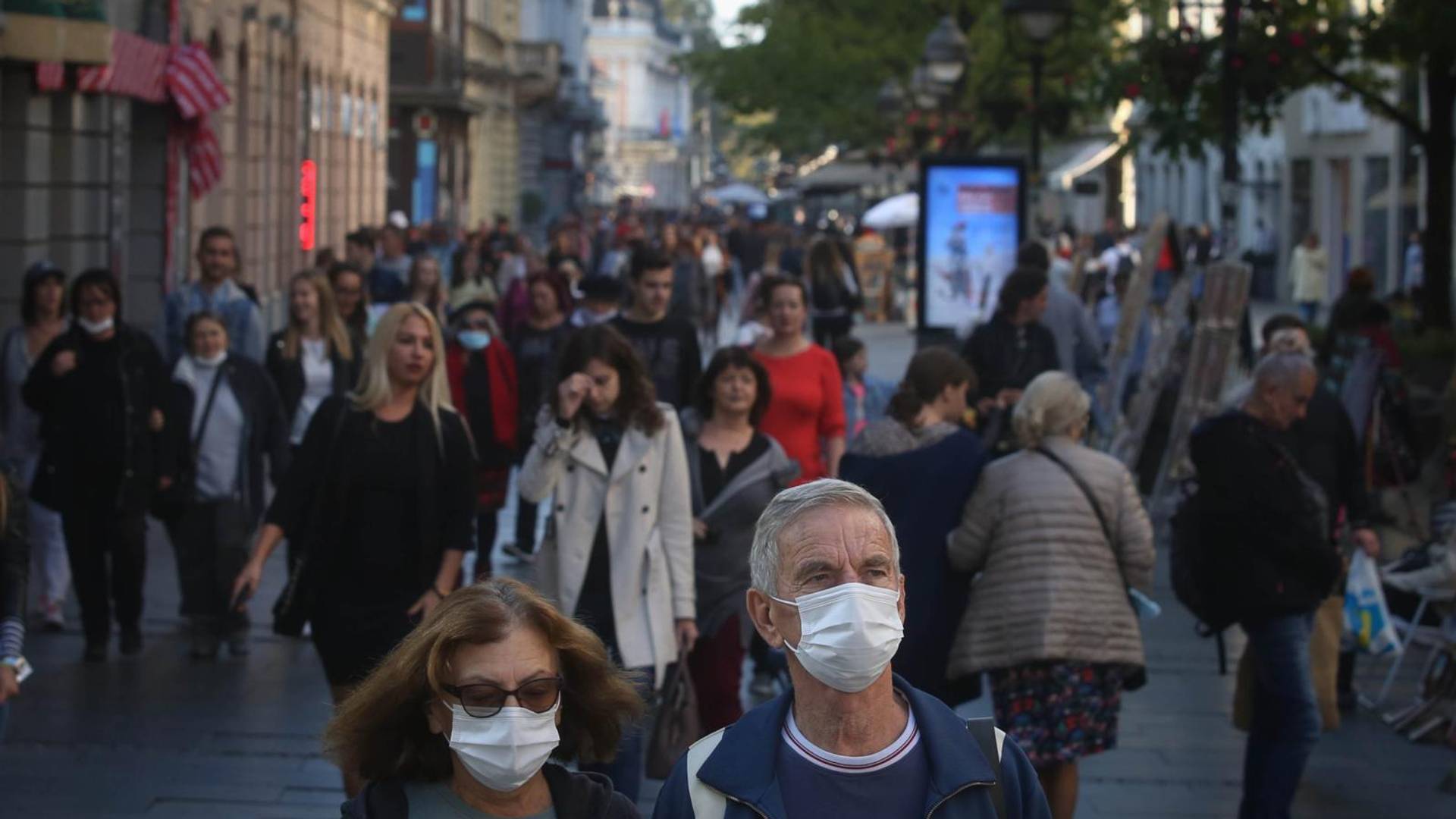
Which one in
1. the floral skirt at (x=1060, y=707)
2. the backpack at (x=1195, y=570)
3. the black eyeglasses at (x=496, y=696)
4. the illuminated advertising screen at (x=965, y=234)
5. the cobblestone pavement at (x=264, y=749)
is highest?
the illuminated advertising screen at (x=965, y=234)

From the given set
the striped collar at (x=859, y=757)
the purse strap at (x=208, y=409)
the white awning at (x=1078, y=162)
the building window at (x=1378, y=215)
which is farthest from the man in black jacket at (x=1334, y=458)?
the white awning at (x=1078, y=162)

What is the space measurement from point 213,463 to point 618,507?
3585mm

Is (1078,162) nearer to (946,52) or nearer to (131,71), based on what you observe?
(946,52)

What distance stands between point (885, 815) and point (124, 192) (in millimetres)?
17255

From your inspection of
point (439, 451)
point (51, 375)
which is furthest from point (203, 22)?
point (439, 451)

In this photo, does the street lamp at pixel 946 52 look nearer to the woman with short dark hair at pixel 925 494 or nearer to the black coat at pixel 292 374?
the black coat at pixel 292 374

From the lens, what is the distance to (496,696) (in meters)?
3.57

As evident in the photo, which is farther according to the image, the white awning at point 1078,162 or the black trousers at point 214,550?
the white awning at point 1078,162

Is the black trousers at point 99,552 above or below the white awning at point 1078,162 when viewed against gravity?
below

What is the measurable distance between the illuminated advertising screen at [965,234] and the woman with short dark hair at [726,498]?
1054cm

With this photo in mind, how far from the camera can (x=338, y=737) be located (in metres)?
3.74

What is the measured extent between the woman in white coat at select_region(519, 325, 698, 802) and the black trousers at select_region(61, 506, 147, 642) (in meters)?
3.47

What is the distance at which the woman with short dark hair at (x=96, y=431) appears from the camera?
10.2 metres

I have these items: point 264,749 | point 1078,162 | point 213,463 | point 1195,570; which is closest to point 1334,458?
point 1195,570
